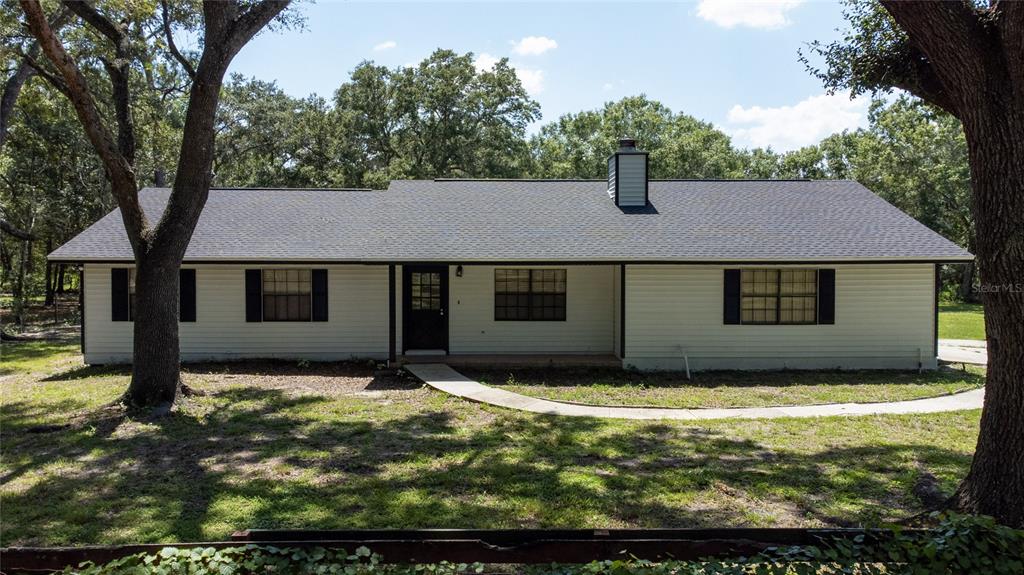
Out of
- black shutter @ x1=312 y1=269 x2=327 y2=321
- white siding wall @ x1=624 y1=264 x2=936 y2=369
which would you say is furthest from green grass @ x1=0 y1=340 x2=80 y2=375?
white siding wall @ x1=624 y1=264 x2=936 y2=369

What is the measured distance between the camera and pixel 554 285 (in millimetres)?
14625

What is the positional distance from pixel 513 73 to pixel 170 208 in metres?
27.4

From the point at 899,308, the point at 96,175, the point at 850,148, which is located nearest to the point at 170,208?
the point at 899,308

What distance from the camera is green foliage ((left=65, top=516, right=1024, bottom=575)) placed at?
12.2 ft

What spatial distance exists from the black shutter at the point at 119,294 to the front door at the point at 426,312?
611cm

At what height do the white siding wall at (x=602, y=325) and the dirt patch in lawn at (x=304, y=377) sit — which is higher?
the white siding wall at (x=602, y=325)

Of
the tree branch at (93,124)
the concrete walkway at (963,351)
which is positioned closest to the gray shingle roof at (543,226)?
the concrete walkway at (963,351)

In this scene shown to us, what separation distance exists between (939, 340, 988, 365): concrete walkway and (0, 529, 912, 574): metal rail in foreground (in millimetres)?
13276

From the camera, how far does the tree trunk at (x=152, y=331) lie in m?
9.48

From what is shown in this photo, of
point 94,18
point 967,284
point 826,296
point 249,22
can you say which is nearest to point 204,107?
point 249,22

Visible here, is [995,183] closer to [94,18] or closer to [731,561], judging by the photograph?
[731,561]

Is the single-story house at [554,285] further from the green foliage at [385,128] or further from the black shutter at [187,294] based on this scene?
the green foliage at [385,128]

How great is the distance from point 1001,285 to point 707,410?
5575mm

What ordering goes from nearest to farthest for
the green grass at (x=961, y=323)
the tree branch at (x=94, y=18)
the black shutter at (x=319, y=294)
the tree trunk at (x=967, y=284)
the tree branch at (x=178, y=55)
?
1. the tree branch at (x=94, y=18)
2. the tree branch at (x=178, y=55)
3. the black shutter at (x=319, y=294)
4. the green grass at (x=961, y=323)
5. the tree trunk at (x=967, y=284)
